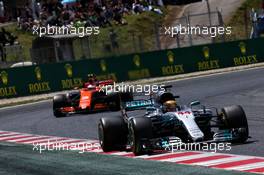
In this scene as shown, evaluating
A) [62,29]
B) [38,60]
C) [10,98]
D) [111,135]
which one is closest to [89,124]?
[111,135]

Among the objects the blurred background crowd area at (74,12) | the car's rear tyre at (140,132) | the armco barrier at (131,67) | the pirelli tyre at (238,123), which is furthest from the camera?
the blurred background crowd area at (74,12)

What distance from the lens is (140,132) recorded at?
9.70 metres

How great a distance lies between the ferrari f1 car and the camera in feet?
32.1

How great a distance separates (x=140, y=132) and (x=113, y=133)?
0.92 metres

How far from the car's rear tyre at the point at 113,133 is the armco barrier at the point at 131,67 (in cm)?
1707

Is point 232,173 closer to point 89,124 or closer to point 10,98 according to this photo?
point 89,124

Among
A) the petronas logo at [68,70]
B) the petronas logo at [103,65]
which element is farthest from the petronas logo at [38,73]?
the petronas logo at [103,65]

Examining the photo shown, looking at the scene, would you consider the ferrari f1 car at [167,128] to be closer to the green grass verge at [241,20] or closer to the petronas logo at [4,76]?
the petronas logo at [4,76]

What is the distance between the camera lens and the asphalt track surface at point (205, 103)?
13.0 meters

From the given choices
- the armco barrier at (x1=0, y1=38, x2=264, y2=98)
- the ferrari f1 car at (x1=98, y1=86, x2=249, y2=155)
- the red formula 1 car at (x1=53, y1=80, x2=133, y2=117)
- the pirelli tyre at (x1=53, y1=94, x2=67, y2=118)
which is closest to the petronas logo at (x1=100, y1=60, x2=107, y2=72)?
the armco barrier at (x1=0, y1=38, x2=264, y2=98)

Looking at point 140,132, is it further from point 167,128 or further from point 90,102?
point 90,102

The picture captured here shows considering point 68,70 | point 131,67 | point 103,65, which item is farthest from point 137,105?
point 131,67

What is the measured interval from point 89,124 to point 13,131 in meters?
1.92

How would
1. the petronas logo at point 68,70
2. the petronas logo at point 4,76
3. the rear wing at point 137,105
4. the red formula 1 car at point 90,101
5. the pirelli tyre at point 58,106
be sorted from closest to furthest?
1. the rear wing at point 137,105
2. the red formula 1 car at point 90,101
3. the pirelli tyre at point 58,106
4. the petronas logo at point 4,76
5. the petronas logo at point 68,70
